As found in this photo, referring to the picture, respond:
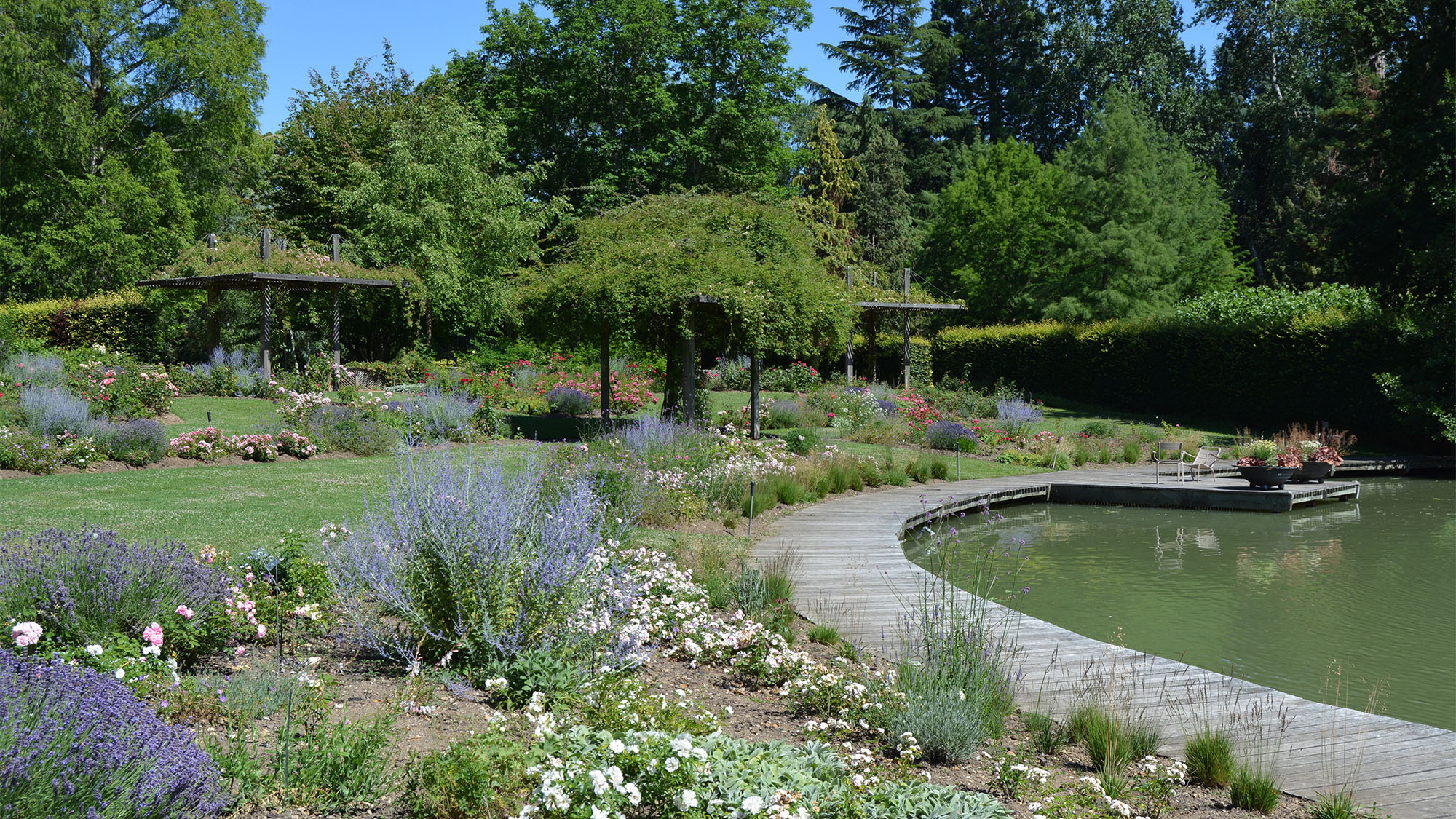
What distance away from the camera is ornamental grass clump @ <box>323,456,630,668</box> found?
4.46 meters

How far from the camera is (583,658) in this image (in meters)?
4.62

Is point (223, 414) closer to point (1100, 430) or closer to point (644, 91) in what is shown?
point (1100, 430)

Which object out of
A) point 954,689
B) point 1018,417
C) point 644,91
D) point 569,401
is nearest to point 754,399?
point 569,401

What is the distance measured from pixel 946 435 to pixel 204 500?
11690 millimetres

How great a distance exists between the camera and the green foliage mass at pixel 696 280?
13.8 meters

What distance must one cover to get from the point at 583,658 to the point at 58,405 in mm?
10583

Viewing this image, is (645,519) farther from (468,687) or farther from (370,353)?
(370,353)

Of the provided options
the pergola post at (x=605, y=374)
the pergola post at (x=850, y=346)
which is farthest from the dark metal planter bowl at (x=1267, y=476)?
the pergola post at (x=605, y=374)

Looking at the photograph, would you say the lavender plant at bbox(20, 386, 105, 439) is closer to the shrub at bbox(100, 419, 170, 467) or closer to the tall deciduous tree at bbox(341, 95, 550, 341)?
the shrub at bbox(100, 419, 170, 467)

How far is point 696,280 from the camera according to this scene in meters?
13.7

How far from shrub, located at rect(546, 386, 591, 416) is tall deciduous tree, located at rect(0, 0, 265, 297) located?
62.1ft

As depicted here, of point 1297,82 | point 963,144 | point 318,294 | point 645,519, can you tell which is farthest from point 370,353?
point 1297,82

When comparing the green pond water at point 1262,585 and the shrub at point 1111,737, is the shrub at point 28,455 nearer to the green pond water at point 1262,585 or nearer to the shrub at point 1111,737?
the green pond water at point 1262,585

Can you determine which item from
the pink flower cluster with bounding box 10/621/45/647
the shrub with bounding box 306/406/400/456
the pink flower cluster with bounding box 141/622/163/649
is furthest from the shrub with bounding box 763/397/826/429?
the pink flower cluster with bounding box 10/621/45/647
